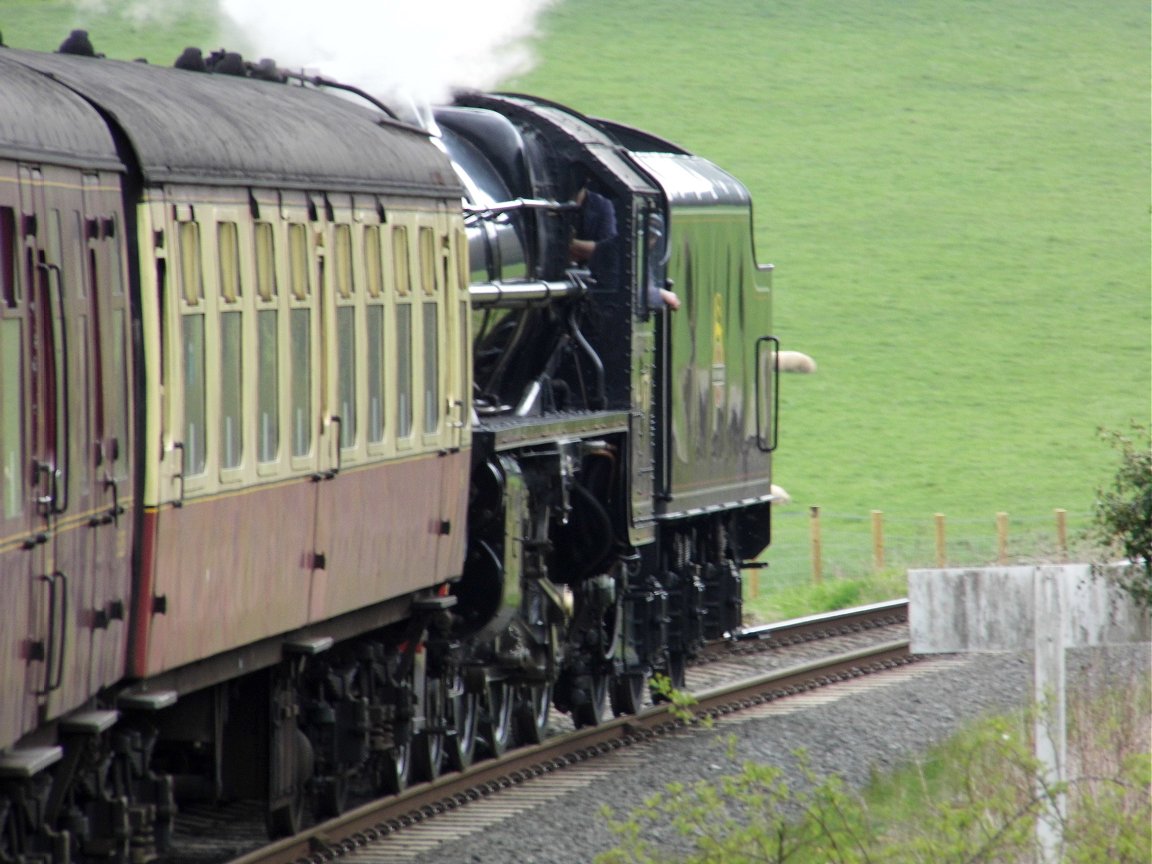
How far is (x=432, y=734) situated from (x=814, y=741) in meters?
3.22

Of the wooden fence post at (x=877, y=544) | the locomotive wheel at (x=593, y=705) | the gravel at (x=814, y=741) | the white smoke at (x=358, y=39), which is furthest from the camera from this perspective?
the wooden fence post at (x=877, y=544)

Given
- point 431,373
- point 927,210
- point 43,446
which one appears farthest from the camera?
point 927,210

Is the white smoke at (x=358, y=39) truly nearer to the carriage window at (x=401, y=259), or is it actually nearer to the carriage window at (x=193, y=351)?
the carriage window at (x=401, y=259)

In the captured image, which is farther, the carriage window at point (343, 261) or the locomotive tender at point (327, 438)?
→ the carriage window at point (343, 261)

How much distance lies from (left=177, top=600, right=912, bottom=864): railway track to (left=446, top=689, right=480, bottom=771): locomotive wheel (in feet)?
0.38

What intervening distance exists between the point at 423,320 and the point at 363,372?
2.94 feet

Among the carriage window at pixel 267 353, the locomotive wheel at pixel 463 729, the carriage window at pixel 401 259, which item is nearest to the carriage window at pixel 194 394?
the carriage window at pixel 267 353

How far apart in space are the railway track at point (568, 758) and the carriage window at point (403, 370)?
1.95 metres

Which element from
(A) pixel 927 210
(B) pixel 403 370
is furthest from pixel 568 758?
(A) pixel 927 210

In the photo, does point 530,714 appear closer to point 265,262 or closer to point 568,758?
point 568,758

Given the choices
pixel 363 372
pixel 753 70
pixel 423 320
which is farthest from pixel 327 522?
pixel 753 70

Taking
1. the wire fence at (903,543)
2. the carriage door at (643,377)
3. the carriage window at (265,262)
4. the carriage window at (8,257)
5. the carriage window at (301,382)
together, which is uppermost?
the carriage window at (8,257)

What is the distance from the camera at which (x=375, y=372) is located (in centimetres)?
1049

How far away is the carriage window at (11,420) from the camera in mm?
6586
